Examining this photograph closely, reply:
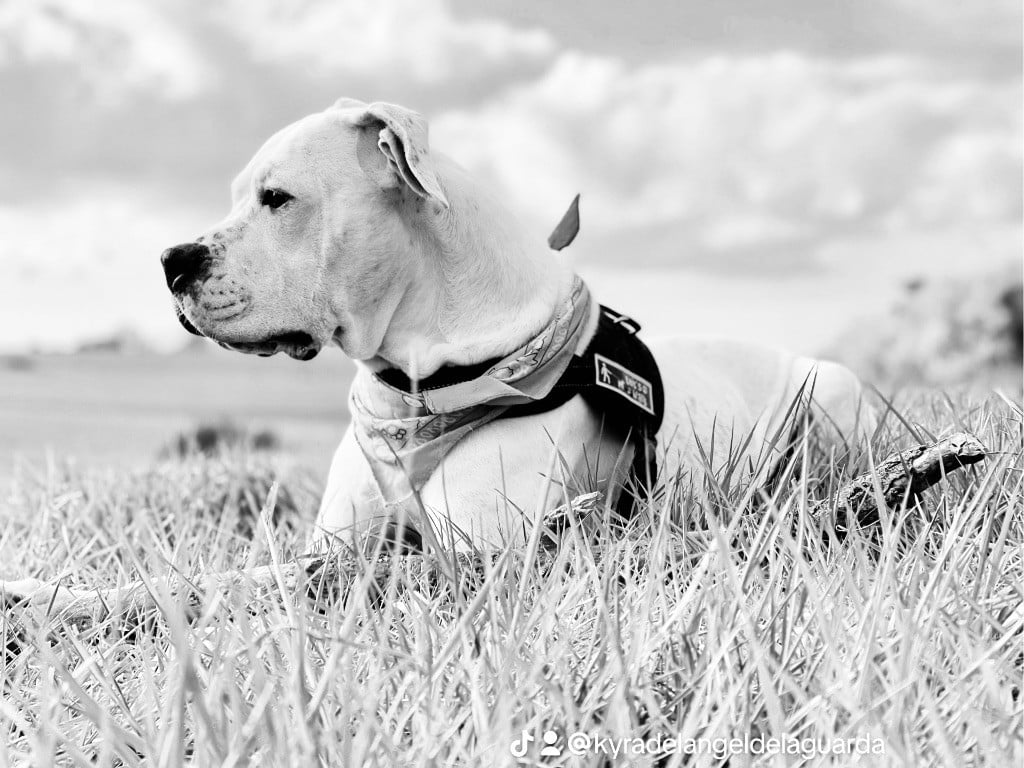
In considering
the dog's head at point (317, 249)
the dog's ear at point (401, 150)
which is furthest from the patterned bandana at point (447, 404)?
the dog's ear at point (401, 150)

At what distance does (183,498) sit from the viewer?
418 cm

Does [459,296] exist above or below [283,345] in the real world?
above

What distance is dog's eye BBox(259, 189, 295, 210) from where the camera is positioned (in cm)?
261

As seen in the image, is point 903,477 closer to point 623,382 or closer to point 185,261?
A: point 623,382

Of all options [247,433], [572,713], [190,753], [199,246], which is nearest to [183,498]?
[247,433]

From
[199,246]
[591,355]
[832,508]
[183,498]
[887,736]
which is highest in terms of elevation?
[199,246]

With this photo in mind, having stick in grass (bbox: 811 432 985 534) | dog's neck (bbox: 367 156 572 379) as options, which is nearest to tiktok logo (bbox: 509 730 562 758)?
stick in grass (bbox: 811 432 985 534)

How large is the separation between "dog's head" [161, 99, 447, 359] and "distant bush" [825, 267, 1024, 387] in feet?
25.4

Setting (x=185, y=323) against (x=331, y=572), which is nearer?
(x=331, y=572)

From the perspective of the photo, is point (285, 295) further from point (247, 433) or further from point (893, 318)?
point (893, 318)

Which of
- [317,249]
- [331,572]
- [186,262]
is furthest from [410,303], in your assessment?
[331,572]

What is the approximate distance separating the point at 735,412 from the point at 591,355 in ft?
2.80

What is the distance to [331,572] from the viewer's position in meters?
2.32

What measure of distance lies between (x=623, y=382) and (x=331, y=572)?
0.95m
